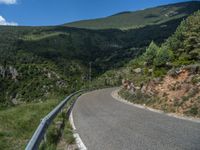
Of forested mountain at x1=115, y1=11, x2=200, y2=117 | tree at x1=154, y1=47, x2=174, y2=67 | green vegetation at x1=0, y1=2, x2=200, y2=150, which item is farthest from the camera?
green vegetation at x1=0, y1=2, x2=200, y2=150

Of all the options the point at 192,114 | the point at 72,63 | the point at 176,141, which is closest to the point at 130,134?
the point at 176,141

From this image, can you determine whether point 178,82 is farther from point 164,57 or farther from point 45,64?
point 45,64

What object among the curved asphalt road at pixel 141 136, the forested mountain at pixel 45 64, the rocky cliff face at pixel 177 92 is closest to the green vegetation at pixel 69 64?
the forested mountain at pixel 45 64

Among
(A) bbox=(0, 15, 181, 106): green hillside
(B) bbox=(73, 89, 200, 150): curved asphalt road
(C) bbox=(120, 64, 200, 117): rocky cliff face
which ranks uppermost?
(B) bbox=(73, 89, 200, 150): curved asphalt road

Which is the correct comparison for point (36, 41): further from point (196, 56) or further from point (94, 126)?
point (94, 126)

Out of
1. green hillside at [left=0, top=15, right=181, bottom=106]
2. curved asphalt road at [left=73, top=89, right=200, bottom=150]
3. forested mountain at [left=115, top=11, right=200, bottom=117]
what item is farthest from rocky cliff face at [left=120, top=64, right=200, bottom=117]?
green hillside at [left=0, top=15, right=181, bottom=106]

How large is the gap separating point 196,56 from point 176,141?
3101 cm

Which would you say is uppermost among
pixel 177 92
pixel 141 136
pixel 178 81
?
pixel 141 136

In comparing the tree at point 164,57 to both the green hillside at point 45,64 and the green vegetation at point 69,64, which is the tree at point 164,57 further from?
the green hillside at point 45,64

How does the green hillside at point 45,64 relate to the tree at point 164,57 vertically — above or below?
below

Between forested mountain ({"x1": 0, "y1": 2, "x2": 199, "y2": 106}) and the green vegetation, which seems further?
forested mountain ({"x1": 0, "y1": 2, "x2": 199, "y2": 106})

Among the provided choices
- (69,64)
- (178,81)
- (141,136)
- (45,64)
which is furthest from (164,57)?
(69,64)

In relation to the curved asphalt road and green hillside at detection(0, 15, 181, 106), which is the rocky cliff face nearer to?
the curved asphalt road

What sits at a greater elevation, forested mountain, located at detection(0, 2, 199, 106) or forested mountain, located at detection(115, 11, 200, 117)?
forested mountain, located at detection(115, 11, 200, 117)
